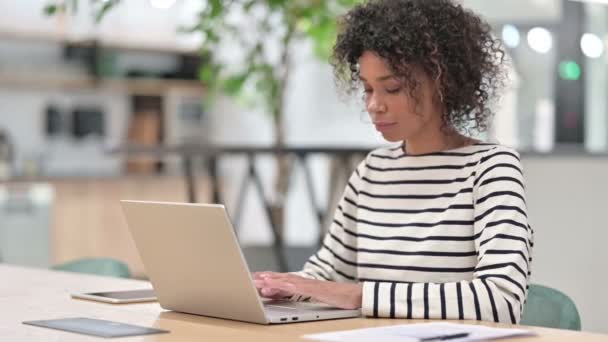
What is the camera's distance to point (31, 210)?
7.50 meters

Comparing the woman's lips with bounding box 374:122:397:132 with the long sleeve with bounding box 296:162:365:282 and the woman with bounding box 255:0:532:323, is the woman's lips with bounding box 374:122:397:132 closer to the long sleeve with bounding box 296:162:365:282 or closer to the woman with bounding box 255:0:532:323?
the woman with bounding box 255:0:532:323

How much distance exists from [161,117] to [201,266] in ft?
22.8

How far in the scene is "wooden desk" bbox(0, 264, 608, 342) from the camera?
186 cm

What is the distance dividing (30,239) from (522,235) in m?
5.88

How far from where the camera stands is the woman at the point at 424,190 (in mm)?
2070

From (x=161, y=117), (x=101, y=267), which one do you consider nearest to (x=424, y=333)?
(x=101, y=267)

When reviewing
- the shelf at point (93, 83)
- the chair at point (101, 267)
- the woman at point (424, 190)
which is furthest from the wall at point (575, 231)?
the shelf at point (93, 83)

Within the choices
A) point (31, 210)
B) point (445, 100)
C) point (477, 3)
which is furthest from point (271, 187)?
point (445, 100)

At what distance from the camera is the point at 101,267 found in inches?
125

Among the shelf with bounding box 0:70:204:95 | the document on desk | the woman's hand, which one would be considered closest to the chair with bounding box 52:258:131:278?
the woman's hand

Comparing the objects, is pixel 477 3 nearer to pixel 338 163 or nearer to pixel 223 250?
pixel 338 163

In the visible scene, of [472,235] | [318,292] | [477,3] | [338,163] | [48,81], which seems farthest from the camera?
[48,81]

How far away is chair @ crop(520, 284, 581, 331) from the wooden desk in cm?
32

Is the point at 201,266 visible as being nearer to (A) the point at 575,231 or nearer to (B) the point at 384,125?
(B) the point at 384,125
